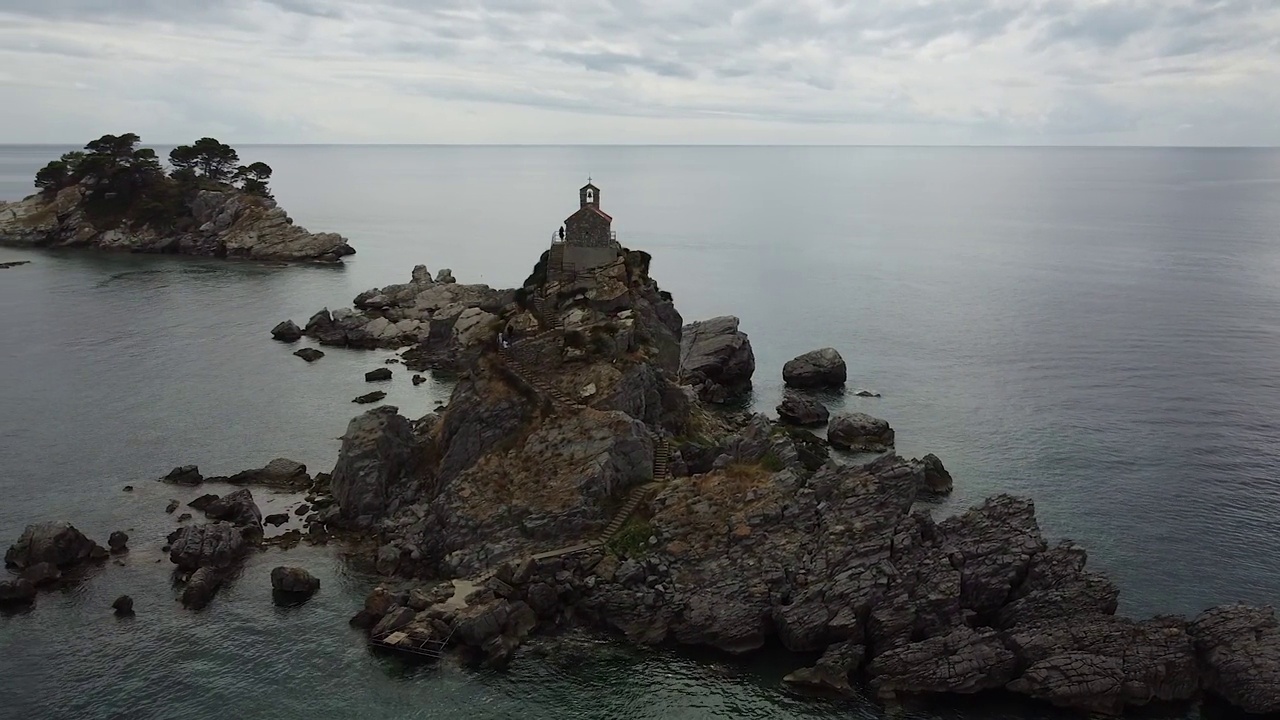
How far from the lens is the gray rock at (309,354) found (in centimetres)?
11088

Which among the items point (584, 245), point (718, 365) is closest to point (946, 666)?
point (584, 245)

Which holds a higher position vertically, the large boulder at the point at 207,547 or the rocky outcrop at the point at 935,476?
the rocky outcrop at the point at 935,476

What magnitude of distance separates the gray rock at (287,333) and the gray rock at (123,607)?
232 ft

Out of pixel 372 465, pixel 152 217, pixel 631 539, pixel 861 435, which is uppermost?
pixel 152 217

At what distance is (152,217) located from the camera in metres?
190

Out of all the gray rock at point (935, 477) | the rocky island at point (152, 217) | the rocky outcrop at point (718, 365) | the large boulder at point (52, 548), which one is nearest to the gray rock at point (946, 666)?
the gray rock at point (935, 477)

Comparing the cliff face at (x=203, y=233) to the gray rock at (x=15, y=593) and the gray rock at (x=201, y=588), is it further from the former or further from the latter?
the gray rock at (x=201, y=588)

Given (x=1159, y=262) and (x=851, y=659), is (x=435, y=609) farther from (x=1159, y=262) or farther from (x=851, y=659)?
(x=1159, y=262)

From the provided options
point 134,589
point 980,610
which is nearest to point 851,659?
point 980,610

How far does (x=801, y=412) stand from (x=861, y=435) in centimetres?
729

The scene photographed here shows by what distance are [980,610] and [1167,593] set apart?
13.4 m

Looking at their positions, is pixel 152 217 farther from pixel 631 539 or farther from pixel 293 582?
pixel 631 539

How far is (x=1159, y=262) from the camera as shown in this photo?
181 meters

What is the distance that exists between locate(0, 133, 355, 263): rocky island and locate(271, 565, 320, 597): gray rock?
13955 centimetres
